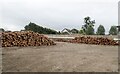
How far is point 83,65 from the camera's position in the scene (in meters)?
5.90

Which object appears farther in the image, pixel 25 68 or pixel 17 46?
pixel 17 46

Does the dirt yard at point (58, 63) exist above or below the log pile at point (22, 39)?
below

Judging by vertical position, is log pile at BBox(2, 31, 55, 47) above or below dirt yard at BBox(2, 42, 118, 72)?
above

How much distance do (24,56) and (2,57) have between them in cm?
58

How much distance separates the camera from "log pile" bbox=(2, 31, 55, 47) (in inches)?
375

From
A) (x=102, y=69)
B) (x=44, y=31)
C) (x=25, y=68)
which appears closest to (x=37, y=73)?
(x=25, y=68)

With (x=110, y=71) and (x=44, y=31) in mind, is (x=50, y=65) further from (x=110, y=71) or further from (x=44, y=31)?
(x=44, y=31)

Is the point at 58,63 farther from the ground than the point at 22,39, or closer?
closer

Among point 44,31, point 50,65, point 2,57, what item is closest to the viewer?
point 50,65

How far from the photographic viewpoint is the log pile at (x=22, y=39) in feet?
31.2

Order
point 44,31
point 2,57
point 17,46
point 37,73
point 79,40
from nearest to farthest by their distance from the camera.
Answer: point 37,73 < point 2,57 < point 17,46 < point 79,40 < point 44,31

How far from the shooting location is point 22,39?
1005 centimetres

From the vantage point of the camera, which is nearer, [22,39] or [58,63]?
[58,63]

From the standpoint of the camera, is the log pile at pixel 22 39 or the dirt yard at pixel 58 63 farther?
the log pile at pixel 22 39
